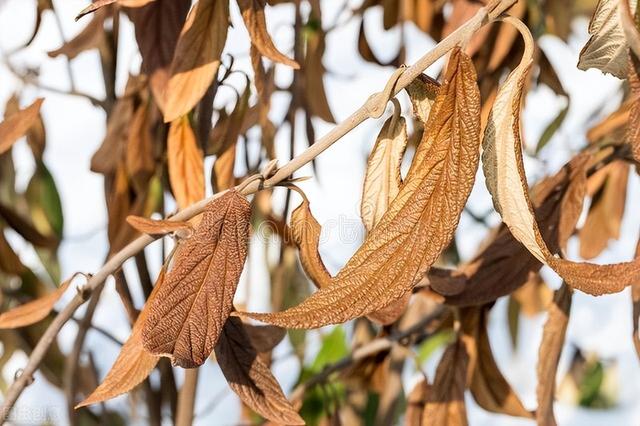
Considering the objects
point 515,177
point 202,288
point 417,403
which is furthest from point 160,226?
point 417,403

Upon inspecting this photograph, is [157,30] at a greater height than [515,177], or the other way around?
[157,30]

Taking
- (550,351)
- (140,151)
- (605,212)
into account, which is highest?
(140,151)

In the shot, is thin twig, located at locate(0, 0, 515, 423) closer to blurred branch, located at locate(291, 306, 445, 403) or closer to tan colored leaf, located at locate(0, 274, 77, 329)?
tan colored leaf, located at locate(0, 274, 77, 329)

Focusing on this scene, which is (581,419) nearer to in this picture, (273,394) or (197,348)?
(273,394)

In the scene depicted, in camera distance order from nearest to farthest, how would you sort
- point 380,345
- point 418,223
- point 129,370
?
1. point 418,223
2. point 129,370
3. point 380,345

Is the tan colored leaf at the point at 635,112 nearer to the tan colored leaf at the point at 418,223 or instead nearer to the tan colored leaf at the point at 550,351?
the tan colored leaf at the point at 418,223

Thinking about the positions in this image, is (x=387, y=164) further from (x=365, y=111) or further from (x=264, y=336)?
(x=264, y=336)

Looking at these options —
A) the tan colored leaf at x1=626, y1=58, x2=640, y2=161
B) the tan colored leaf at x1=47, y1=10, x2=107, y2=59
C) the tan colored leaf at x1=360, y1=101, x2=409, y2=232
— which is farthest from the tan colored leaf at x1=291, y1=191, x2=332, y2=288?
the tan colored leaf at x1=47, y1=10, x2=107, y2=59
